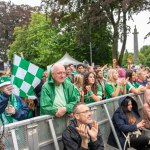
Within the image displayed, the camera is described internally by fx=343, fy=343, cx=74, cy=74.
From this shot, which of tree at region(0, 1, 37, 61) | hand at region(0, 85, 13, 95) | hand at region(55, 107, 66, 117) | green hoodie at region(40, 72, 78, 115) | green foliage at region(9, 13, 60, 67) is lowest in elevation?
hand at region(55, 107, 66, 117)

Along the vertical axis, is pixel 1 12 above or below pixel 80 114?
above

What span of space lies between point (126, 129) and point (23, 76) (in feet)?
5.84

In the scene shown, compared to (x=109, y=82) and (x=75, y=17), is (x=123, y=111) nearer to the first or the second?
(x=109, y=82)

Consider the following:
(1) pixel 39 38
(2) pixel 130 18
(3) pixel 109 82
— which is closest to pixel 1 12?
(1) pixel 39 38

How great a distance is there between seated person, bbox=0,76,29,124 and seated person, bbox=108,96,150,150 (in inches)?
59.7

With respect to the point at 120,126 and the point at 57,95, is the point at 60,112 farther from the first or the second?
the point at 120,126

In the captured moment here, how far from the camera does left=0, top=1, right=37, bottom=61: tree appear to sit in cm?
4634

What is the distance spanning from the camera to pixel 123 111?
5.55 m

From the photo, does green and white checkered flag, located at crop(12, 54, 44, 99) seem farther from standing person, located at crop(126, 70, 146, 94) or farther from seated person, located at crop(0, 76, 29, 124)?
standing person, located at crop(126, 70, 146, 94)

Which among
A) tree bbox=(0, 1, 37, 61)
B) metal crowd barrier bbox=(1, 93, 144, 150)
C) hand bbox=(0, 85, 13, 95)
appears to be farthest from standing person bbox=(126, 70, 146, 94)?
tree bbox=(0, 1, 37, 61)

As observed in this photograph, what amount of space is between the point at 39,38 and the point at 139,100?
32947mm

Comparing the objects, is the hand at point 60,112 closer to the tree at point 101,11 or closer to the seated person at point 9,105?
the seated person at point 9,105

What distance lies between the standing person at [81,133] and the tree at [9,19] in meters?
42.7

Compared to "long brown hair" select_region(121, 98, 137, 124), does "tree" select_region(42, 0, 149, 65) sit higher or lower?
higher
